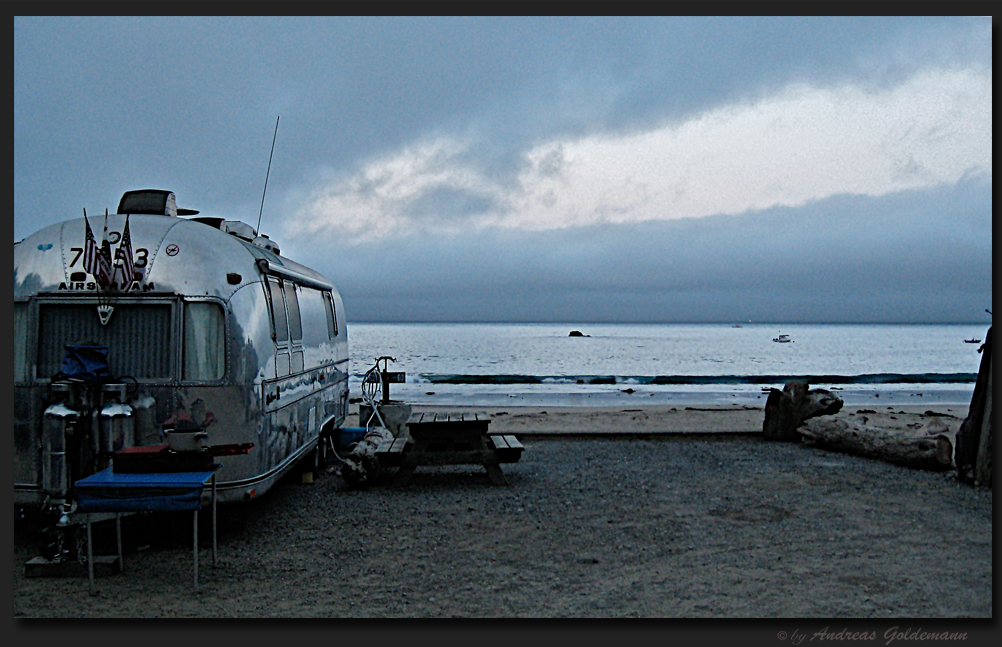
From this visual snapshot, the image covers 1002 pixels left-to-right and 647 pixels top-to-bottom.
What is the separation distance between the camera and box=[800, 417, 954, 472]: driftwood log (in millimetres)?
9398

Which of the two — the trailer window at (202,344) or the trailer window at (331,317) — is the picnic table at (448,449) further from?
the trailer window at (202,344)

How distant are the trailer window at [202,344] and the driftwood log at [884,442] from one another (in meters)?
8.83

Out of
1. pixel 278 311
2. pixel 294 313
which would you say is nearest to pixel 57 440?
pixel 278 311

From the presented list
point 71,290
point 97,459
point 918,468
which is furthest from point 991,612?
point 71,290

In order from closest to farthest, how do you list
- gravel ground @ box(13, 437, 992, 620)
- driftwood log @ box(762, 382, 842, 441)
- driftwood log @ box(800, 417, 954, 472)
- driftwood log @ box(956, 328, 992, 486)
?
gravel ground @ box(13, 437, 992, 620)
driftwood log @ box(956, 328, 992, 486)
driftwood log @ box(800, 417, 954, 472)
driftwood log @ box(762, 382, 842, 441)

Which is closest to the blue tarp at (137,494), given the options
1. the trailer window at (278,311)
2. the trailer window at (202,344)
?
the trailer window at (202,344)

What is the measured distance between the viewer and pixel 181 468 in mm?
5336

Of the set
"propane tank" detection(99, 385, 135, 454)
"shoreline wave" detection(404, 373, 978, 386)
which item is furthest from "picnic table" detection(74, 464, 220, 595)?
"shoreline wave" detection(404, 373, 978, 386)

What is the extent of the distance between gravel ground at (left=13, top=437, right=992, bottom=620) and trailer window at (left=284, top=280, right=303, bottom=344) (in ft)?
6.17

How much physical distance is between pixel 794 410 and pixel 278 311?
879cm

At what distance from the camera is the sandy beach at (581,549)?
4820 millimetres

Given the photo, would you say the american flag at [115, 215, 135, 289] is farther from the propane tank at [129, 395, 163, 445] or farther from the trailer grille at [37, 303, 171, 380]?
the propane tank at [129, 395, 163, 445]

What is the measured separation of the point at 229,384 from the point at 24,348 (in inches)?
68.3

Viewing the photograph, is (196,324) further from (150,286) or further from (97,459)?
(97,459)
